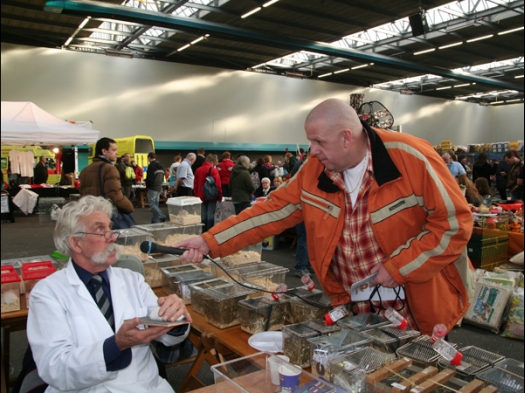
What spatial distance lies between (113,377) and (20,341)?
8.65ft

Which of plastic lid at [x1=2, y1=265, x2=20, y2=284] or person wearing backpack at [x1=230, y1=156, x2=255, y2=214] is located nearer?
plastic lid at [x1=2, y1=265, x2=20, y2=284]

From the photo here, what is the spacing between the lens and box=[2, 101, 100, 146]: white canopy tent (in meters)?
5.19

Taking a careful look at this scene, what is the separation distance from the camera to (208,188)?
25.1 ft

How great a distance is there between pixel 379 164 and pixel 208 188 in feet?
19.8

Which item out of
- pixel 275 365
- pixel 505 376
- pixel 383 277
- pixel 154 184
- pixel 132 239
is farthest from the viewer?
pixel 154 184

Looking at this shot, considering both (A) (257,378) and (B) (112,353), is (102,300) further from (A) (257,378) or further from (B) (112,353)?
(A) (257,378)

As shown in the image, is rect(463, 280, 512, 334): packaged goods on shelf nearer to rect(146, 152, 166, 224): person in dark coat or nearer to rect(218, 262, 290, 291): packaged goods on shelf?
rect(218, 262, 290, 291): packaged goods on shelf

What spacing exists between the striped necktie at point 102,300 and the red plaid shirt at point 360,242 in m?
1.01

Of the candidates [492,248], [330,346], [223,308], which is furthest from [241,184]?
[330,346]

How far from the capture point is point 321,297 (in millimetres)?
2154

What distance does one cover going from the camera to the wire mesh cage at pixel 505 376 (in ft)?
4.22

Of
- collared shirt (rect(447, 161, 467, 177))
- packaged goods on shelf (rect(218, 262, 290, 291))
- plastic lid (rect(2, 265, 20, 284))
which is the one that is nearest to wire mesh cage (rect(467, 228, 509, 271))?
collared shirt (rect(447, 161, 467, 177))

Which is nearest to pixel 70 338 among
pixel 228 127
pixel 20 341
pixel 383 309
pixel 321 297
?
pixel 321 297

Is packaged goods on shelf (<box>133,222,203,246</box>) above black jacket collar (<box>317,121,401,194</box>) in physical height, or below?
below
